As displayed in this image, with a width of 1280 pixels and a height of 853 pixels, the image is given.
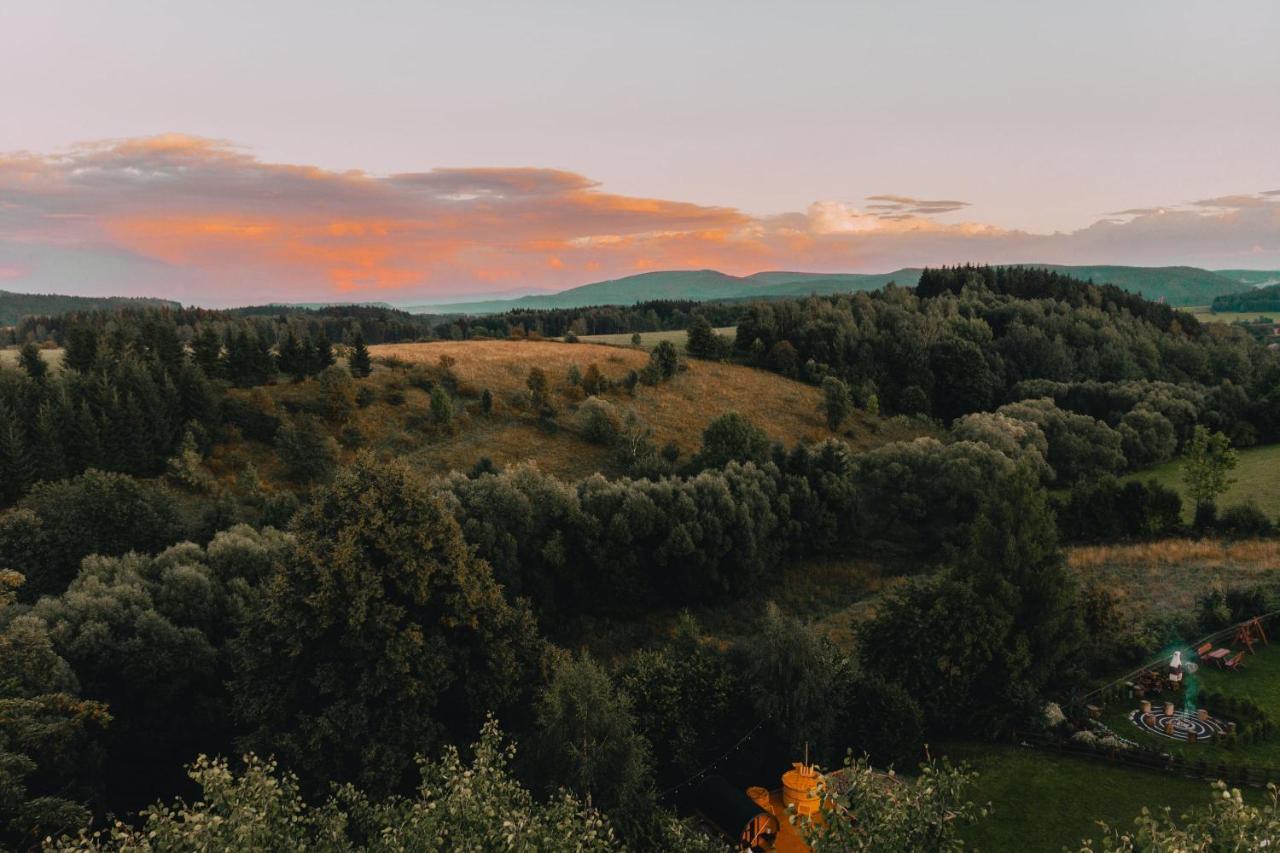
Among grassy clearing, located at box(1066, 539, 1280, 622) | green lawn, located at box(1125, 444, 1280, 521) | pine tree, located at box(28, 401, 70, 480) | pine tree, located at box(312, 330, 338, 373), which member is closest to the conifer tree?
pine tree, located at box(28, 401, 70, 480)

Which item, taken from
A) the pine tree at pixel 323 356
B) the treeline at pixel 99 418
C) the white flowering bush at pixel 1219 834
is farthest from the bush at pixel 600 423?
the white flowering bush at pixel 1219 834

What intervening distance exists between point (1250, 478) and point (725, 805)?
64.5m

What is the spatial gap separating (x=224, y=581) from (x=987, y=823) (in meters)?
34.1

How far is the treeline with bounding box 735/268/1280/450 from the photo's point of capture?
83.3 meters

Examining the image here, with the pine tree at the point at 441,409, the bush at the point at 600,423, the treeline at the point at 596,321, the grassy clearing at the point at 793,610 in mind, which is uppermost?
the treeline at the point at 596,321

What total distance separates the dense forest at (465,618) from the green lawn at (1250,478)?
3776 millimetres

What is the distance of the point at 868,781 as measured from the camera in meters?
11.9

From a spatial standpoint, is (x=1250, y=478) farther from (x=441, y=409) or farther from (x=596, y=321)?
(x=596, y=321)

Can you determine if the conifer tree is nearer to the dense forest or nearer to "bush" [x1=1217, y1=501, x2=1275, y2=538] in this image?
the dense forest

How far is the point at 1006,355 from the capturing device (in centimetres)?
10019

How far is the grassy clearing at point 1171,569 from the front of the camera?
35.2 metres

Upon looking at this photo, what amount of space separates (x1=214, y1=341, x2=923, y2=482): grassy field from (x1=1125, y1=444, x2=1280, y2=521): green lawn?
83.8 feet

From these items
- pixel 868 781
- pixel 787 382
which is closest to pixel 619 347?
pixel 787 382

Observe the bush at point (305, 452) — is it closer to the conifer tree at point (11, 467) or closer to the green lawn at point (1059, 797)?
the conifer tree at point (11, 467)
